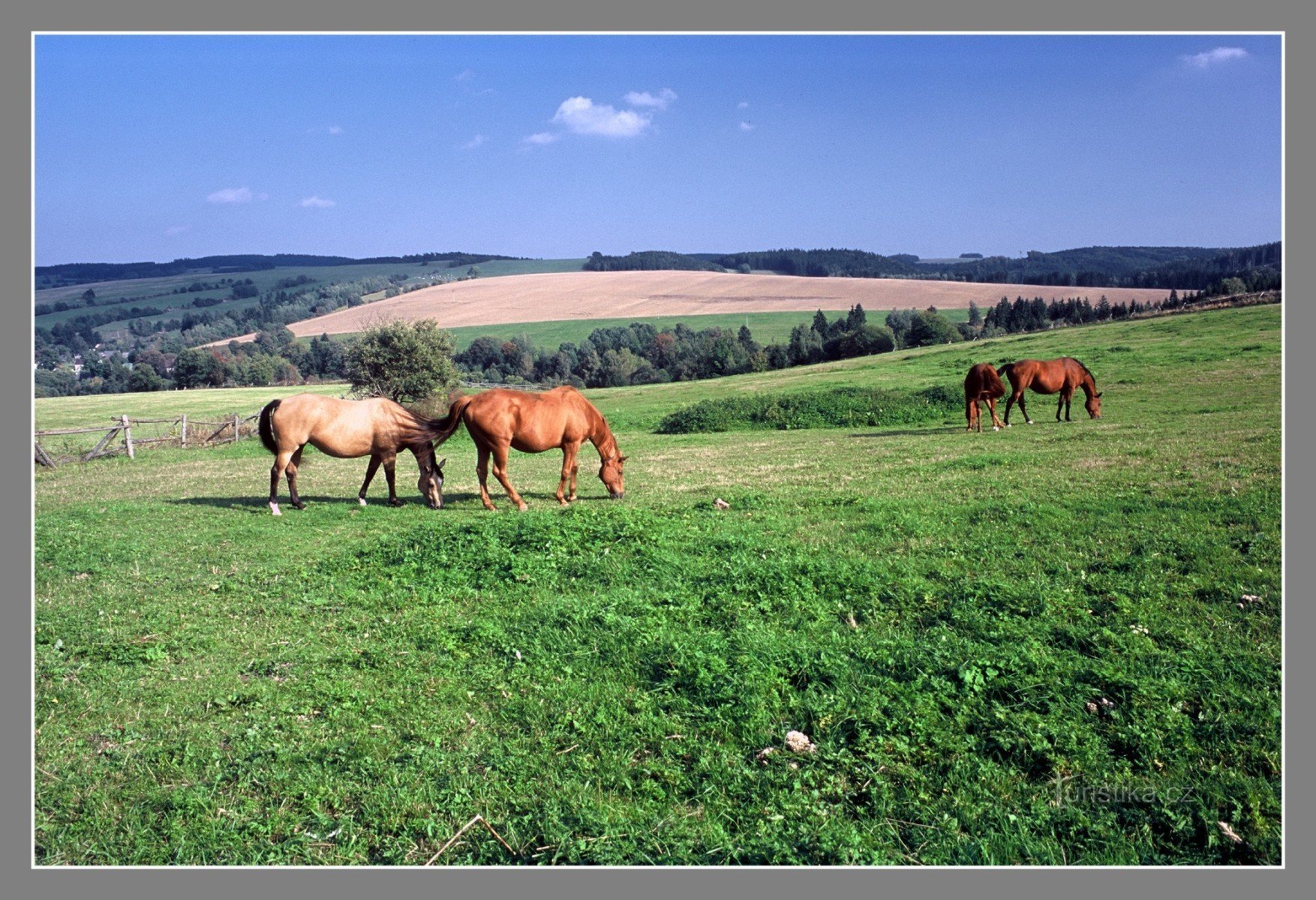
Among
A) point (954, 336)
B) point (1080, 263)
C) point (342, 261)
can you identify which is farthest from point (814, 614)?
point (342, 261)

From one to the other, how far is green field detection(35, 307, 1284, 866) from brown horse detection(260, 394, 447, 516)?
1916 mm

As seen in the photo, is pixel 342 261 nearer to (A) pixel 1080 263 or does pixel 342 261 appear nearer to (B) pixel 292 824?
(A) pixel 1080 263

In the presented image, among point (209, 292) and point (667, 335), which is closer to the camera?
point (667, 335)

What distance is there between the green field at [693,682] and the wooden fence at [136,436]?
17.0 meters

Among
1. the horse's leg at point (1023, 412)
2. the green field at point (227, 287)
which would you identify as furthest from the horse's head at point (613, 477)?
the green field at point (227, 287)

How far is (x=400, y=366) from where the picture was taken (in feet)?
146

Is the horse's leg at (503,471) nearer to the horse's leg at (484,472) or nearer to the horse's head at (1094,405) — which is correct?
the horse's leg at (484,472)

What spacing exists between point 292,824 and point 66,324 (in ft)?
179

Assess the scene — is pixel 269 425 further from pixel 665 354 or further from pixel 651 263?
pixel 651 263

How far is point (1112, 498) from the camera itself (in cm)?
1030

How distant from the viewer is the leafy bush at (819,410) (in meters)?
26.9

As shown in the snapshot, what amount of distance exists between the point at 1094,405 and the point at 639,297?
63.2m

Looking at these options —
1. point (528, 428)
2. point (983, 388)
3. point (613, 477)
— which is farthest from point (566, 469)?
point (983, 388)

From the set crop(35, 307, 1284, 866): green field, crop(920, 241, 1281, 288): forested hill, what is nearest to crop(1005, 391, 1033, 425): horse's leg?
crop(920, 241, 1281, 288): forested hill
